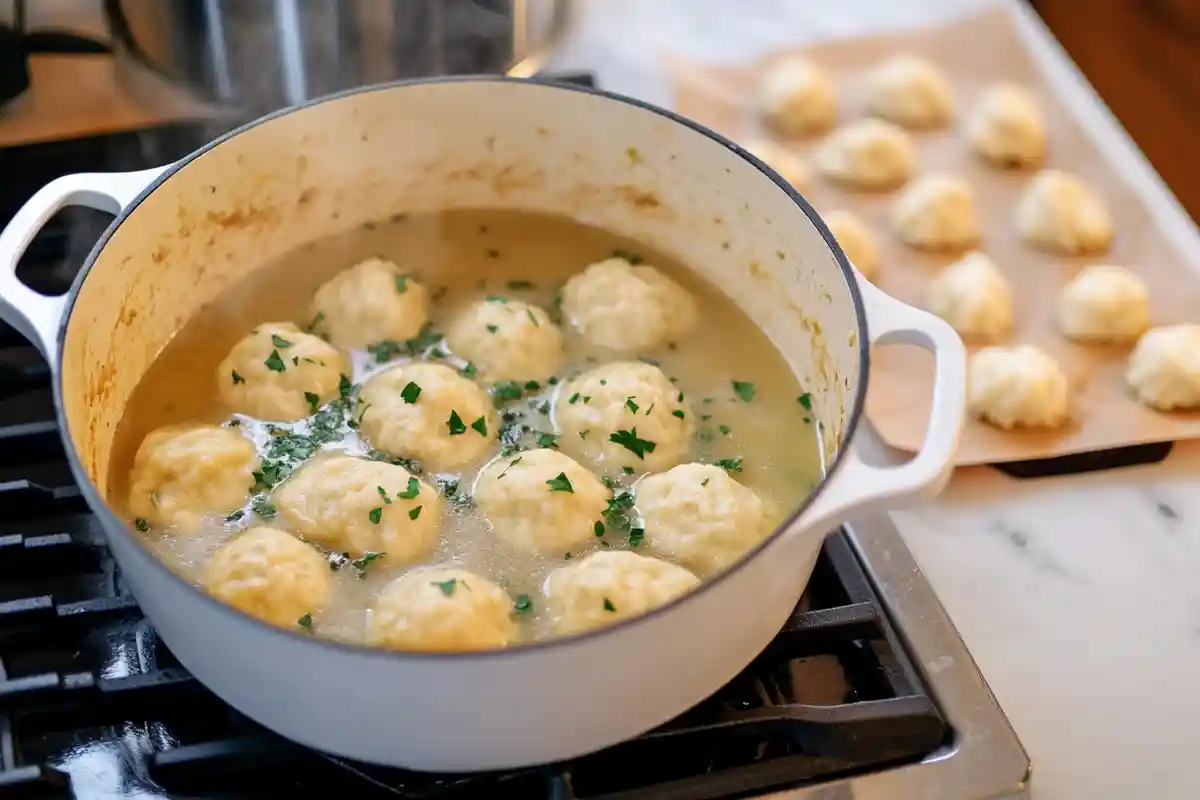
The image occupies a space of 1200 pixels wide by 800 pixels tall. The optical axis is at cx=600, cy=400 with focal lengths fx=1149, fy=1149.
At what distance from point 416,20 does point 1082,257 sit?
0.90 metres

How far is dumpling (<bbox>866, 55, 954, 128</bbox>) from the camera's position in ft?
5.54

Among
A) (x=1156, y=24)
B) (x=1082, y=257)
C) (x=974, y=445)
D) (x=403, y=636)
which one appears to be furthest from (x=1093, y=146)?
(x=403, y=636)

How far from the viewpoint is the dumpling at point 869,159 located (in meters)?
1.60

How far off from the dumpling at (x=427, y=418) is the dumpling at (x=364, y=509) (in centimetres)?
5

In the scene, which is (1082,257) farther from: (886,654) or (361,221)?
(361,221)

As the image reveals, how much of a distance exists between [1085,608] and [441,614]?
63 centimetres

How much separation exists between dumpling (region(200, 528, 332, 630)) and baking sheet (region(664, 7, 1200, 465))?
64 centimetres

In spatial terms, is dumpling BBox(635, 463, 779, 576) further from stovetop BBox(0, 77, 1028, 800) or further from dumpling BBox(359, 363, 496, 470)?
dumpling BBox(359, 363, 496, 470)

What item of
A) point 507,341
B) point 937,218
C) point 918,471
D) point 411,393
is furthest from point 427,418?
point 937,218

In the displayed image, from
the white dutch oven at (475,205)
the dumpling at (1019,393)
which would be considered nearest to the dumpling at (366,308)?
the white dutch oven at (475,205)

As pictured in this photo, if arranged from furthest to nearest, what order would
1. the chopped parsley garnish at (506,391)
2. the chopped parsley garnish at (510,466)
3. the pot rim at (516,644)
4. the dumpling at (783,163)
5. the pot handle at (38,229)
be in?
the dumpling at (783,163), the chopped parsley garnish at (506,391), the chopped parsley garnish at (510,466), the pot handle at (38,229), the pot rim at (516,644)

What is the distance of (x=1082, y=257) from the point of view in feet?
4.96

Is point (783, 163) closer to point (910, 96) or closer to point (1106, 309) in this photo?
point (910, 96)

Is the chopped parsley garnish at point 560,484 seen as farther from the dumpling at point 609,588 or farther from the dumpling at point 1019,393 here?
the dumpling at point 1019,393
